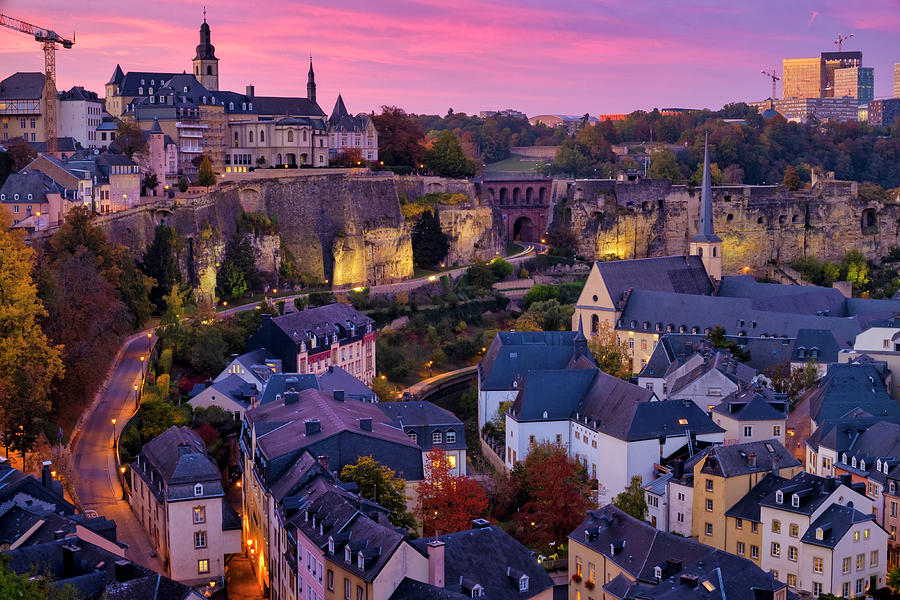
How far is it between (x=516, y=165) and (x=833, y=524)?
78.8m

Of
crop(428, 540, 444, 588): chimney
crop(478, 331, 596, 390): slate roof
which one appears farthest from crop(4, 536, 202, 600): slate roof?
crop(478, 331, 596, 390): slate roof

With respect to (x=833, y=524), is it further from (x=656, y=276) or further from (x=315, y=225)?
(x=315, y=225)

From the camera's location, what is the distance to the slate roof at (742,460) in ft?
109

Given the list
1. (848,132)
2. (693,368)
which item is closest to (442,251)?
(693,368)

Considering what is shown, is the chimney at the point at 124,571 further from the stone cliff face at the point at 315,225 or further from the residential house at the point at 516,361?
the stone cliff face at the point at 315,225

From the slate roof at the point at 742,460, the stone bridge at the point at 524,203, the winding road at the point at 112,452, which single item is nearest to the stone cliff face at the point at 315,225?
the winding road at the point at 112,452

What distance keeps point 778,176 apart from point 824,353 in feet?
189

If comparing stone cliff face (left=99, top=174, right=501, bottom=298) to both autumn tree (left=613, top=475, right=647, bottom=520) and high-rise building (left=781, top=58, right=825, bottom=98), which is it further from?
high-rise building (left=781, top=58, right=825, bottom=98)

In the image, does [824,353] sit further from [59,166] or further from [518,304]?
[59,166]

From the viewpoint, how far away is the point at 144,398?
40.4 meters

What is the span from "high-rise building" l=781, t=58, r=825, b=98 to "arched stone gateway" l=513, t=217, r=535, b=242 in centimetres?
10531

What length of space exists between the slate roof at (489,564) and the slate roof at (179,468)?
7484mm

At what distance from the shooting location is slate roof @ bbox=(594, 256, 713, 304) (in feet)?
197

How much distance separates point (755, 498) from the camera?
1296 inches
